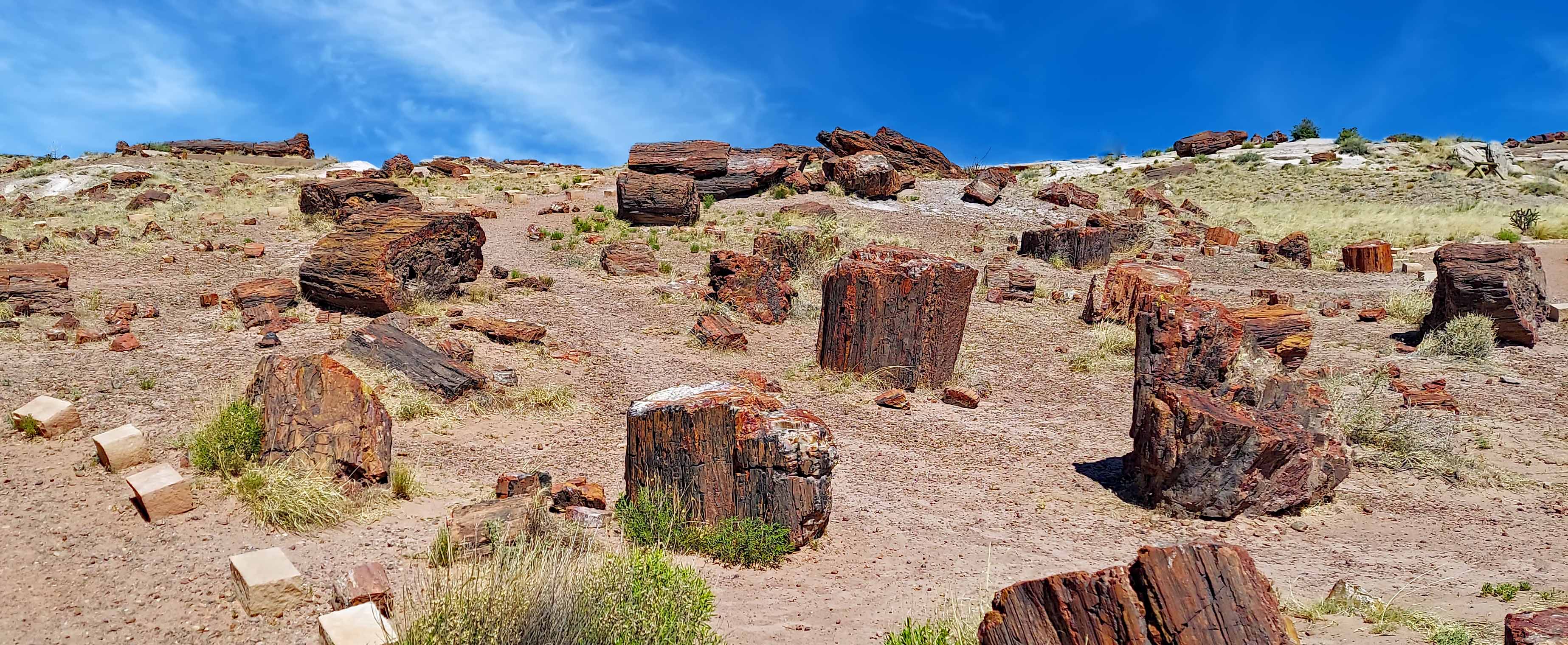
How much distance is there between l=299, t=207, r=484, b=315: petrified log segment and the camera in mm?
13164

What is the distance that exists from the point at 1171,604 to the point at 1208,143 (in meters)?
45.7

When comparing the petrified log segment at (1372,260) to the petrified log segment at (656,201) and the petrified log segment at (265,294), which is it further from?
the petrified log segment at (265,294)

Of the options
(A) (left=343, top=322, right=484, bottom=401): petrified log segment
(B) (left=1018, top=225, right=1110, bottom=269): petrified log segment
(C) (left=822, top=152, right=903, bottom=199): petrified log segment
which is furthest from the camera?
(C) (left=822, top=152, right=903, bottom=199): petrified log segment

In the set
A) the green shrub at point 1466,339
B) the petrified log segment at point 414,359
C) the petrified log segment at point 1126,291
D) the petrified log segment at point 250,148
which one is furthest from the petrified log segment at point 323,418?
the petrified log segment at point 250,148

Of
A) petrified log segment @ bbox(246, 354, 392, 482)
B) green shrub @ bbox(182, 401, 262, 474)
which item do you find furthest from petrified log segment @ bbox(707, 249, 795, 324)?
green shrub @ bbox(182, 401, 262, 474)

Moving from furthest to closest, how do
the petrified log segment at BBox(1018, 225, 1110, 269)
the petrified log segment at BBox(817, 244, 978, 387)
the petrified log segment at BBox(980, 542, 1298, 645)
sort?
the petrified log segment at BBox(1018, 225, 1110, 269), the petrified log segment at BBox(817, 244, 978, 387), the petrified log segment at BBox(980, 542, 1298, 645)

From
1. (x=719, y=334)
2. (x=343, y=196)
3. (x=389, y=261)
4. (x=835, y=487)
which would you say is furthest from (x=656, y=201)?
(x=835, y=487)

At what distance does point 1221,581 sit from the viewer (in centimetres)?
367

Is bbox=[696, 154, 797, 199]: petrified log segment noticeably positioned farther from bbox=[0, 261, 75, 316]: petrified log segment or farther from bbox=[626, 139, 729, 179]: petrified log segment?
bbox=[0, 261, 75, 316]: petrified log segment

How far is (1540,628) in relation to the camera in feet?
11.7

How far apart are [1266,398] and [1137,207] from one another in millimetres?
19005

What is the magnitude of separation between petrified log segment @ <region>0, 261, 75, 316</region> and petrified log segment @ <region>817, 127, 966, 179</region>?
2289cm

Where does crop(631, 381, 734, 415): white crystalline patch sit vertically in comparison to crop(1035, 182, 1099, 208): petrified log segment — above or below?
below

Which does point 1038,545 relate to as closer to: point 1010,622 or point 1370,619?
point 1370,619
